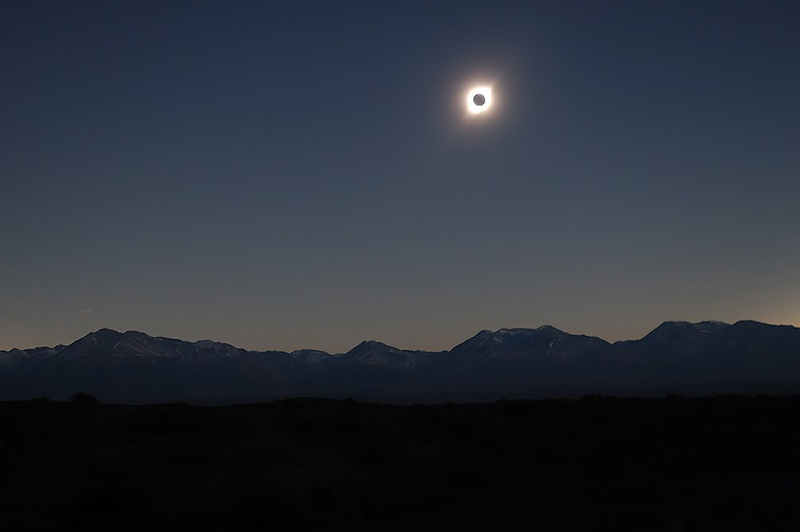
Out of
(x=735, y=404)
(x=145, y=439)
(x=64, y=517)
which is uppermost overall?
(x=735, y=404)

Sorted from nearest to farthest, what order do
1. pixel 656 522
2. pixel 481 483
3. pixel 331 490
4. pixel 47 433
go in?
pixel 656 522, pixel 331 490, pixel 481 483, pixel 47 433

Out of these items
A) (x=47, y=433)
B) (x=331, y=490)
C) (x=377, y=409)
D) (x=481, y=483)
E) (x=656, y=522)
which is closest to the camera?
(x=656, y=522)

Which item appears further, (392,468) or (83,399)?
(83,399)

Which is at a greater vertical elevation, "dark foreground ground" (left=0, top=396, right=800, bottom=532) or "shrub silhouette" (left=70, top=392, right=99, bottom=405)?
"shrub silhouette" (left=70, top=392, right=99, bottom=405)

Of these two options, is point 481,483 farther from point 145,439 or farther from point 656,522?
point 145,439

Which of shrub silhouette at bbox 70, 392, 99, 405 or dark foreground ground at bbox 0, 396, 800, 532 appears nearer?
dark foreground ground at bbox 0, 396, 800, 532

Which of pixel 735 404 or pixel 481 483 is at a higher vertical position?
pixel 735 404

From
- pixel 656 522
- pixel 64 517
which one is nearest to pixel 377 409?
pixel 64 517

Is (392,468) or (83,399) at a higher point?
(83,399)
